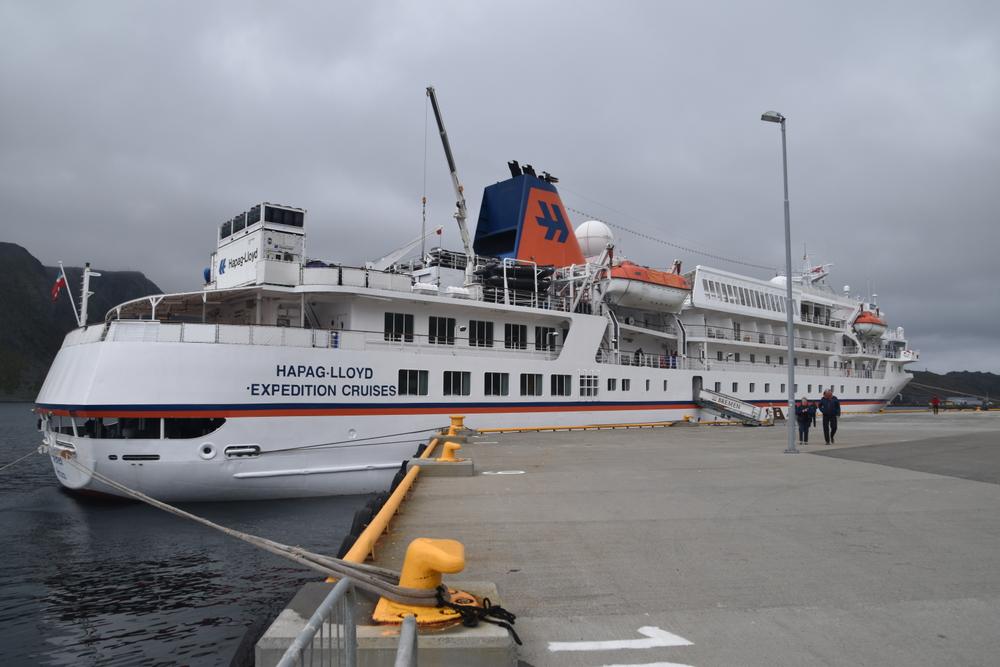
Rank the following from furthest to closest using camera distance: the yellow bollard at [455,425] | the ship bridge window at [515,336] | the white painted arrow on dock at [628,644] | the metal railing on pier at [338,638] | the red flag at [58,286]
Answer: the ship bridge window at [515,336]
the red flag at [58,286]
the yellow bollard at [455,425]
the white painted arrow on dock at [628,644]
the metal railing on pier at [338,638]

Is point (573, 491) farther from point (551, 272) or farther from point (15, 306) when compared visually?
point (15, 306)

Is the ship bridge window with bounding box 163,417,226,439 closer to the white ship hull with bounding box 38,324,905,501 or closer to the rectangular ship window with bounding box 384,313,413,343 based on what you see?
the white ship hull with bounding box 38,324,905,501

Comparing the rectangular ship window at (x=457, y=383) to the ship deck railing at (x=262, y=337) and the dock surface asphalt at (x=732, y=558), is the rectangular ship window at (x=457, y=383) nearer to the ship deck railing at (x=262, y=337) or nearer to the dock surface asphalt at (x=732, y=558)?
the ship deck railing at (x=262, y=337)

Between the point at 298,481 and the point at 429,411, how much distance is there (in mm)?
4435

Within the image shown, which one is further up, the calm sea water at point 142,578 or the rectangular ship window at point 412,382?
the rectangular ship window at point 412,382

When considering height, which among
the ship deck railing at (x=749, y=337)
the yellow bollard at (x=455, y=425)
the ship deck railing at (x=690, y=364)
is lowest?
the yellow bollard at (x=455, y=425)

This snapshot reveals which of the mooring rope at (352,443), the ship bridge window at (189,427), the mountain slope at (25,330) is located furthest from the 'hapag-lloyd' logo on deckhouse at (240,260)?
the mountain slope at (25,330)

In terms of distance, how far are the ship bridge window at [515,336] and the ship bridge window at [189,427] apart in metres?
10.3

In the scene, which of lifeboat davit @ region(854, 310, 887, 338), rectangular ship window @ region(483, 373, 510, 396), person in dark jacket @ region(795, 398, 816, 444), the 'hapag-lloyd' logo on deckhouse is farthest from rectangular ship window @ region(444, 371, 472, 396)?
lifeboat davit @ region(854, 310, 887, 338)

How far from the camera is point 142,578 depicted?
1032cm

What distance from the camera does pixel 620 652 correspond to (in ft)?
12.3

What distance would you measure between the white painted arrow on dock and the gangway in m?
26.3

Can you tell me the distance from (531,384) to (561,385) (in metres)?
1.48

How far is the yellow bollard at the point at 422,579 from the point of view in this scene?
3.43m
